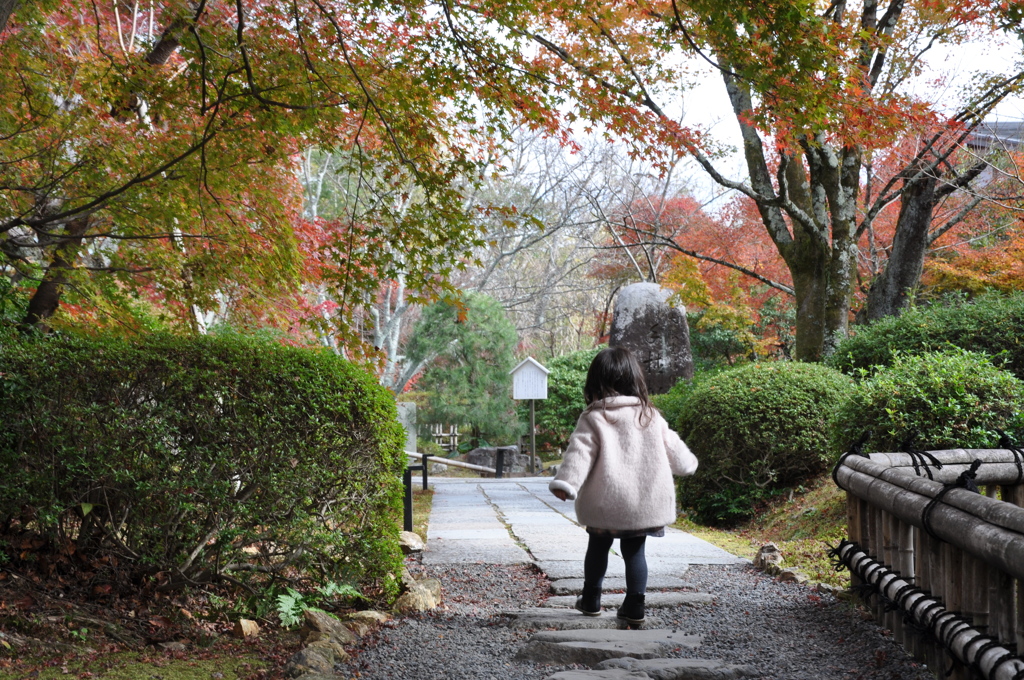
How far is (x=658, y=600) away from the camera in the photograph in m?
4.70

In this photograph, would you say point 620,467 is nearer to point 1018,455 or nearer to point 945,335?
point 1018,455

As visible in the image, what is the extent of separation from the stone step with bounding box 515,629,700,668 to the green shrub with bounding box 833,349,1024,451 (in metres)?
2.86

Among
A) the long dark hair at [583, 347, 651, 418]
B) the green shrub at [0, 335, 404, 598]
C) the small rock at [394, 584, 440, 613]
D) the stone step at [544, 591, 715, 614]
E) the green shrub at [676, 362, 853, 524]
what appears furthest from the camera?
the green shrub at [676, 362, 853, 524]

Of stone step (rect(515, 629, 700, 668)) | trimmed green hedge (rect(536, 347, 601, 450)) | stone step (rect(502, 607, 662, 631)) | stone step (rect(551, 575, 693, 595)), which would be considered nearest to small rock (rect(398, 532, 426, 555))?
stone step (rect(551, 575, 693, 595))

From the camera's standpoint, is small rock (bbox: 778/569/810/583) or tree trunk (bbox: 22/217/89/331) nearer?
small rock (bbox: 778/569/810/583)

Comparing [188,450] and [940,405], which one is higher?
[940,405]

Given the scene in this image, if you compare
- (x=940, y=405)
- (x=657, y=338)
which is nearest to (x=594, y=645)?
(x=940, y=405)

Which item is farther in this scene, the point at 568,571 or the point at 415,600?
the point at 568,571

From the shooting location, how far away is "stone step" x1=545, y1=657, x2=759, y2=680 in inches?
119

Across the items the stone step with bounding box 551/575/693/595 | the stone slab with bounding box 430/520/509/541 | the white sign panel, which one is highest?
the white sign panel

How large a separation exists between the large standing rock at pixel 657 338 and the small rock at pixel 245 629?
14.8 m

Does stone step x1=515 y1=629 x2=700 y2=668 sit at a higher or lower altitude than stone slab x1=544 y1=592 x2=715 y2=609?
higher

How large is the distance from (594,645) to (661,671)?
49 cm

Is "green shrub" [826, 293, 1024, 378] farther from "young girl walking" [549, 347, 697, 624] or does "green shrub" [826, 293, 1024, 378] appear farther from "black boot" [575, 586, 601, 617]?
"black boot" [575, 586, 601, 617]
